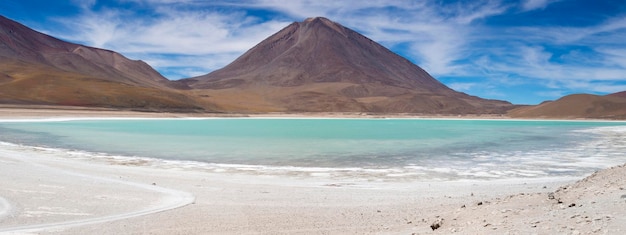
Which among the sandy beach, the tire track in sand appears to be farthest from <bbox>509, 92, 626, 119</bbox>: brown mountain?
the tire track in sand

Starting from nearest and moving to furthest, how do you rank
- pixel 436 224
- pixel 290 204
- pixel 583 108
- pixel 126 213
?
pixel 436 224 < pixel 126 213 < pixel 290 204 < pixel 583 108

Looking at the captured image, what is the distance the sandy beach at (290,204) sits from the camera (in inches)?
203

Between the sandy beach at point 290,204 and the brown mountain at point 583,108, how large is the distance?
10673cm

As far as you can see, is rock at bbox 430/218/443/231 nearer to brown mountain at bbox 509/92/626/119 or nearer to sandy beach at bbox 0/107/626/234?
sandy beach at bbox 0/107/626/234

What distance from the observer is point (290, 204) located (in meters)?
7.50

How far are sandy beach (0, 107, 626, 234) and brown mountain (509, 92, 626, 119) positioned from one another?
350 feet

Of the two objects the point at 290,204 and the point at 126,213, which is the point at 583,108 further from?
the point at 126,213

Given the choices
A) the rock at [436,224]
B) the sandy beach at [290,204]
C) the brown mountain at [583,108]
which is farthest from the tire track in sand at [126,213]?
the brown mountain at [583,108]

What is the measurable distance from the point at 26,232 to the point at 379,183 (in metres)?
6.62

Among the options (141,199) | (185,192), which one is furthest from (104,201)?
(185,192)

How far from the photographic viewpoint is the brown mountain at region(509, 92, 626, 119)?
335 feet

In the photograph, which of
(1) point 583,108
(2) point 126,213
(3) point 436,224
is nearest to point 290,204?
(2) point 126,213

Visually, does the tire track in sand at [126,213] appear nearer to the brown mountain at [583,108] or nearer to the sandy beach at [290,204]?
the sandy beach at [290,204]

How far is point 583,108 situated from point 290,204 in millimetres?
117853
